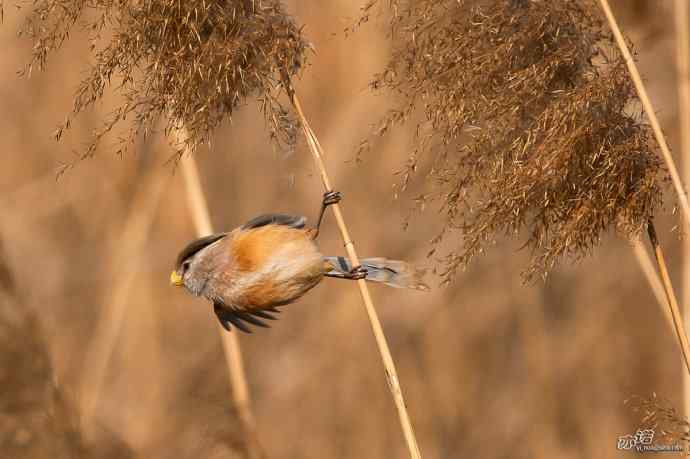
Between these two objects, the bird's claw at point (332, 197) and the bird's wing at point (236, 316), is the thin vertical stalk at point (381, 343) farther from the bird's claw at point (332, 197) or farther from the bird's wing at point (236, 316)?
the bird's wing at point (236, 316)

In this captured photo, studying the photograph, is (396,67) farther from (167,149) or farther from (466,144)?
(167,149)

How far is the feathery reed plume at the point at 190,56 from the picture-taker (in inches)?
53.4

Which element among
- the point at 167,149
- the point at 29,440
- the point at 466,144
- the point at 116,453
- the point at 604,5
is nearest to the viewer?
the point at 604,5

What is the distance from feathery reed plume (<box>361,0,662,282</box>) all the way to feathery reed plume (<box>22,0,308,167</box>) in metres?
→ 0.21

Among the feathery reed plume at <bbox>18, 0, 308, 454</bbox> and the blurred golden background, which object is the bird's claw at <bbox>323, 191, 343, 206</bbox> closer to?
the feathery reed plume at <bbox>18, 0, 308, 454</bbox>

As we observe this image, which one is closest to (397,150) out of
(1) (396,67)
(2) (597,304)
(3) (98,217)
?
(2) (597,304)

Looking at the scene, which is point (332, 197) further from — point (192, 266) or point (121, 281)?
point (121, 281)

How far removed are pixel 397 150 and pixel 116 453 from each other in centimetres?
179

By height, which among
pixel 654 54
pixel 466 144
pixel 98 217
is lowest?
pixel 466 144

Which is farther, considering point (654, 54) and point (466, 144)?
point (654, 54)

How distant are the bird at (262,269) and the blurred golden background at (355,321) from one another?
105 centimetres

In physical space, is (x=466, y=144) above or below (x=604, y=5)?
below

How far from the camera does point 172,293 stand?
11.9ft

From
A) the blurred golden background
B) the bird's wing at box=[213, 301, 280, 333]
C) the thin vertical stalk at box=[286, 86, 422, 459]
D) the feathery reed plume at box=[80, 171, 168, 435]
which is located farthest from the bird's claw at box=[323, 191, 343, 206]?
the blurred golden background
